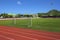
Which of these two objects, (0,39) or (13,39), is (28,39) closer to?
(13,39)

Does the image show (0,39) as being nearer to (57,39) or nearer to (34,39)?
(34,39)

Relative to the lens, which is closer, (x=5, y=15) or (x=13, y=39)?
(x=13, y=39)

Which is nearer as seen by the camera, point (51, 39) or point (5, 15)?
point (51, 39)

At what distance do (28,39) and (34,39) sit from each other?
0.42m

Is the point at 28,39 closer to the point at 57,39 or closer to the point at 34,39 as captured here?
the point at 34,39

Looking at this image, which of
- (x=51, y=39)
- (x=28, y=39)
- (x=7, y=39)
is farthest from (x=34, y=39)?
(x=7, y=39)

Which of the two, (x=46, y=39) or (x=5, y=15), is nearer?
(x=46, y=39)

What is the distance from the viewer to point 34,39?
10.6 m

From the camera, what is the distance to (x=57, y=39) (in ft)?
34.7

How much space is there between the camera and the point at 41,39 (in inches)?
419

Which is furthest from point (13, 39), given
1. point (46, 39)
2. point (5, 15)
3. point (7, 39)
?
point (5, 15)

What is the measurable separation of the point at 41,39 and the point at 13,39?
1893 millimetres

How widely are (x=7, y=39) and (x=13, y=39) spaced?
45 centimetres

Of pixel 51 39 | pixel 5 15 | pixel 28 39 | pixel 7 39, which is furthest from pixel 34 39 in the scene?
pixel 5 15
